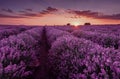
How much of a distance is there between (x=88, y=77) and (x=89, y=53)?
4.07 ft

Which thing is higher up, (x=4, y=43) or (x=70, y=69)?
(x=4, y=43)

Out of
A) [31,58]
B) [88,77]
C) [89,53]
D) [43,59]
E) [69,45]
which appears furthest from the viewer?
[43,59]

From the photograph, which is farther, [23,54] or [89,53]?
[23,54]

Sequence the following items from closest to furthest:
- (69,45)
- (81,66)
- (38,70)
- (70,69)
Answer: (81,66) → (70,69) → (69,45) → (38,70)

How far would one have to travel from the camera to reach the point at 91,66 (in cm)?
382

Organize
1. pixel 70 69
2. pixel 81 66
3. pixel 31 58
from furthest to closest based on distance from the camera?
pixel 31 58, pixel 70 69, pixel 81 66

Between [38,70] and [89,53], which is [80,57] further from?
[38,70]

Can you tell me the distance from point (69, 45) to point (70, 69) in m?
1.38

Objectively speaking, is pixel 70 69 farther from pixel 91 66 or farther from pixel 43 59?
pixel 43 59

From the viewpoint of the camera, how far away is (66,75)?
553 cm

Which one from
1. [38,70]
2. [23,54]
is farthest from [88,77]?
[38,70]

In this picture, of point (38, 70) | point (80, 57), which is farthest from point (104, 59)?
point (38, 70)

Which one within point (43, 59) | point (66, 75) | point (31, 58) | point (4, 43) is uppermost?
point (4, 43)

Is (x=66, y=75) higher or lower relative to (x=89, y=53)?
lower
